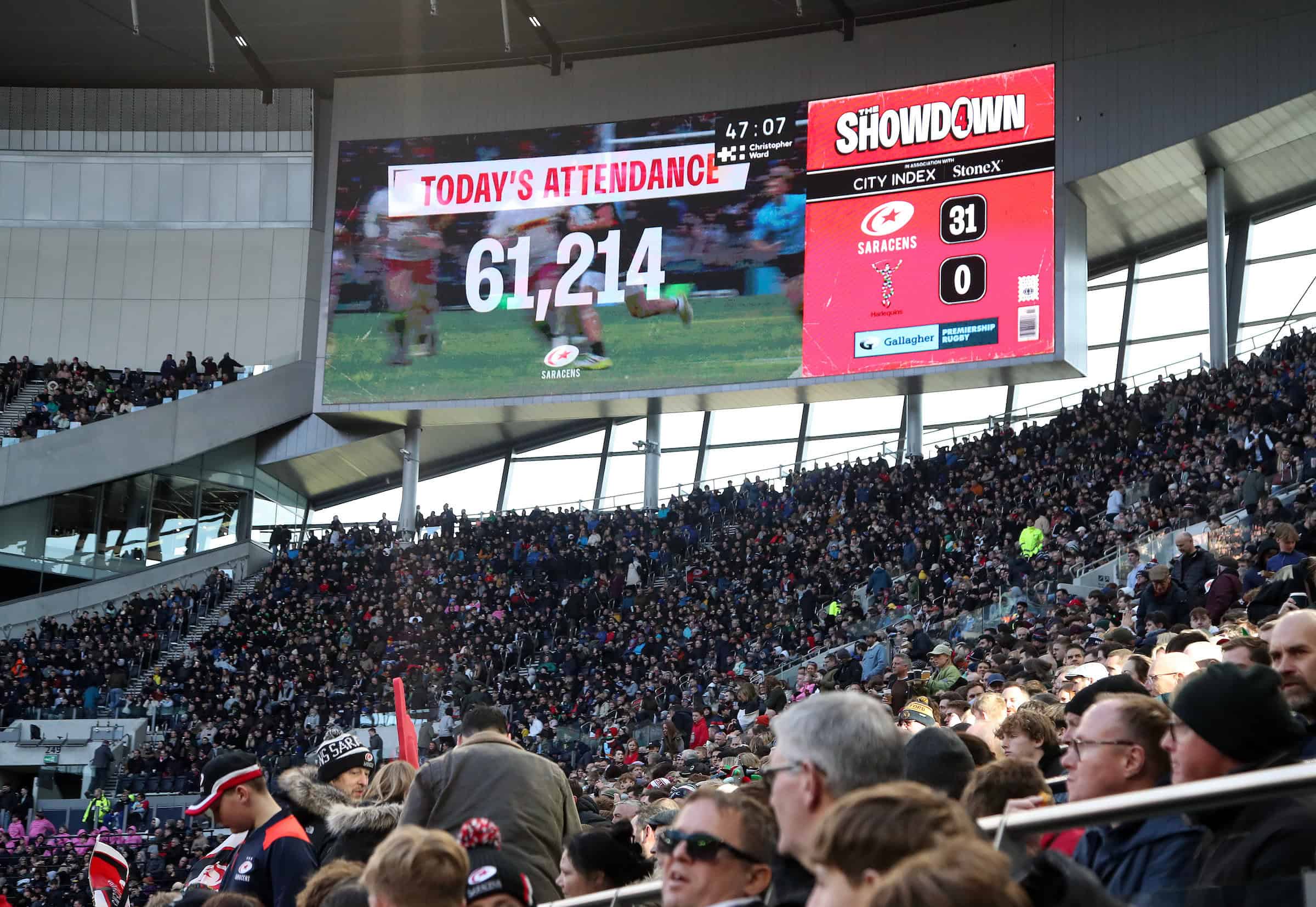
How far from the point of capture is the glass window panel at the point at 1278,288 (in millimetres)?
26078

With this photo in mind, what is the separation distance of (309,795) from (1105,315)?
25640 mm

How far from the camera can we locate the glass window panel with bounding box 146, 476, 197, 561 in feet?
103

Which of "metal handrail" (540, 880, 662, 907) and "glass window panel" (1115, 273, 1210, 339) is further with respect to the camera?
"glass window panel" (1115, 273, 1210, 339)

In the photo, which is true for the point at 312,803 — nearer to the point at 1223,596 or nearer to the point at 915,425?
the point at 1223,596

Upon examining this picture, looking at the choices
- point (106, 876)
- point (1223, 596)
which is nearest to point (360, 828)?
point (106, 876)

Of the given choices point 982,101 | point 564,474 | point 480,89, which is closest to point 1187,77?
point 982,101

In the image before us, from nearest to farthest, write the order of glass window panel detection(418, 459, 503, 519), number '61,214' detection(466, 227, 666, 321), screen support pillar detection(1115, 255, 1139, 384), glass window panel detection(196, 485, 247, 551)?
number '61,214' detection(466, 227, 666, 321) → screen support pillar detection(1115, 255, 1139, 384) → glass window panel detection(196, 485, 247, 551) → glass window panel detection(418, 459, 503, 519)

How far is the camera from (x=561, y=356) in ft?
86.7

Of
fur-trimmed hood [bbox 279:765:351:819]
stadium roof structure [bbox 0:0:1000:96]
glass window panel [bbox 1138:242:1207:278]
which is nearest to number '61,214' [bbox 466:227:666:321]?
stadium roof structure [bbox 0:0:1000:96]

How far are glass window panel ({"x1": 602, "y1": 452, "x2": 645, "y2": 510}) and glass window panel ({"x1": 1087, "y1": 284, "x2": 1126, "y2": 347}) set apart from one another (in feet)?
30.7

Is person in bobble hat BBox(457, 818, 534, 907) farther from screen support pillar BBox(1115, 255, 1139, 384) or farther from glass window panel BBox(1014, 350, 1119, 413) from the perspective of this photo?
screen support pillar BBox(1115, 255, 1139, 384)

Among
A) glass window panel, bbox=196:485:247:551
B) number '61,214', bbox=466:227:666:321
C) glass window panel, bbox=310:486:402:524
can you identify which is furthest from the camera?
glass window panel, bbox=310:486:402:524

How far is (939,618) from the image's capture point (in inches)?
712

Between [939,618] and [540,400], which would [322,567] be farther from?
[939,618]
